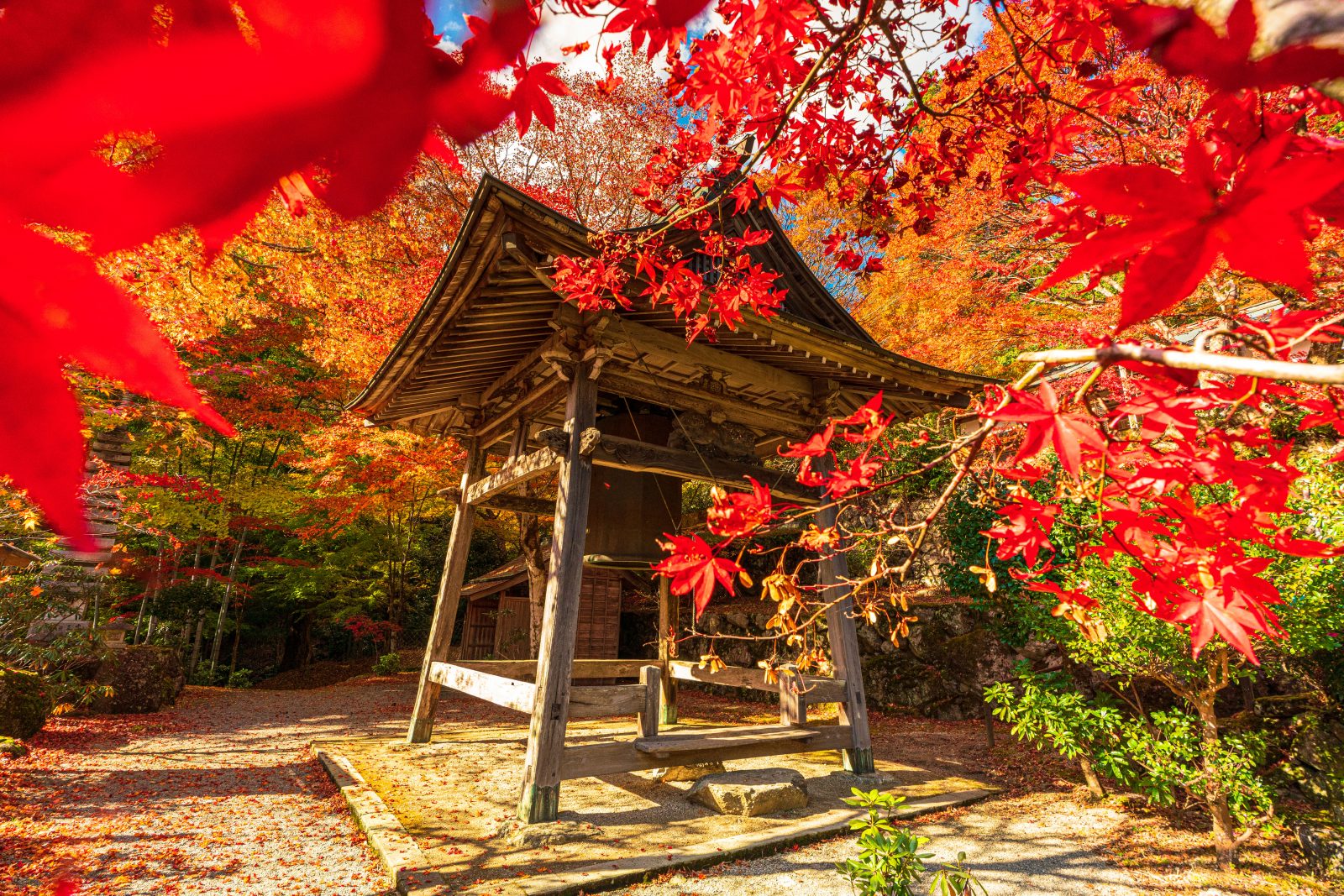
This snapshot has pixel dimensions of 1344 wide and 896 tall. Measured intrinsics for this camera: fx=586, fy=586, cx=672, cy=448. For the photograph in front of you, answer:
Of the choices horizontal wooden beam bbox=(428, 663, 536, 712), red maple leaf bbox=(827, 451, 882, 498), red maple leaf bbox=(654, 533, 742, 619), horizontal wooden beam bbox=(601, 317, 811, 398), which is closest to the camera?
red maple leaf bbox=(827, 451, 882, 498)

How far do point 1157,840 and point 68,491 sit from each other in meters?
6.30

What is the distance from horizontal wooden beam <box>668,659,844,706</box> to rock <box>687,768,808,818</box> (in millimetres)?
698

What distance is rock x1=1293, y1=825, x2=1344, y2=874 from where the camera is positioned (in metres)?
3.71

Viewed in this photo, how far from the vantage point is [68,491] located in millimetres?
348

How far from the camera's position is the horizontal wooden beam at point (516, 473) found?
4.59m

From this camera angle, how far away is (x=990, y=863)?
12.7ft

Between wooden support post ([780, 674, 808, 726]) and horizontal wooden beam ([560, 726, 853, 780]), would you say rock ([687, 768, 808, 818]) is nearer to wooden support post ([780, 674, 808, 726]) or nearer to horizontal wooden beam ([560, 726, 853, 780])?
horizontal wooden beam ([560, 726, 853, 780])

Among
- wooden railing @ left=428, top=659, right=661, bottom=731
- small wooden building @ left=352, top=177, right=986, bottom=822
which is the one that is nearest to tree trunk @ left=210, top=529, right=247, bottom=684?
small wooden building @ left=352, top=177, right=986, bottom=822

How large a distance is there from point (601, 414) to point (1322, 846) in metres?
6.10

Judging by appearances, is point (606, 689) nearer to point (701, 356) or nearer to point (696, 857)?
point (696, 857)

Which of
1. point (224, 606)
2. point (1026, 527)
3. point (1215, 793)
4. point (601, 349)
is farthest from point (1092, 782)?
point (224, 606)

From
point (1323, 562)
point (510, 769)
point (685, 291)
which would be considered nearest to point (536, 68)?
point (685, 291)

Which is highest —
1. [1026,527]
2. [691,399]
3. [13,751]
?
[691,399]

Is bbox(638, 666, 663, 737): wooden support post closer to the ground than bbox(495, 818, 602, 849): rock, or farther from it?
farther from it
